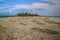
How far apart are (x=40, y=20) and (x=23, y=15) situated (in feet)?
1.04

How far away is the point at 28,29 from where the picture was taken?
1.92m

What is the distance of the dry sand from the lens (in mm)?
1867

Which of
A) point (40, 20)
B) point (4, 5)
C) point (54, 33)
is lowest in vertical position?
point (54, 33)


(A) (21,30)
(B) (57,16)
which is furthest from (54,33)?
(A) (21,30)

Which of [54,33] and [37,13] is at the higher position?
[37,13]

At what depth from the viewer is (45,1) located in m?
2.02

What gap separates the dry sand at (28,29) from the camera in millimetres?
1867

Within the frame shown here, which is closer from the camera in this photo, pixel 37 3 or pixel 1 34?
pixel 1 34

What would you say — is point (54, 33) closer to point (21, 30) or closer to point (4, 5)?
point (21, 30)

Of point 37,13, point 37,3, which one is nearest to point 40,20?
point 37,13

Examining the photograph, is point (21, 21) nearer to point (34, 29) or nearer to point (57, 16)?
point (34, 29)

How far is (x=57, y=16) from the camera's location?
6.64 feet

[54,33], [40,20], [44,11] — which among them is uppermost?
[44,11]

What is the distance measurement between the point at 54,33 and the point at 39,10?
1.58ft
